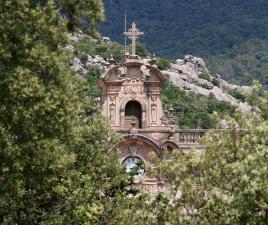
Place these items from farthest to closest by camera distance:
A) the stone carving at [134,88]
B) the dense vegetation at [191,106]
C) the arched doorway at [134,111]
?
the dense vegetation at [191,106], the arched doorway at [134,111], the stone carving at [134,88]

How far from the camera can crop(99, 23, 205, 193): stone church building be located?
156 feet

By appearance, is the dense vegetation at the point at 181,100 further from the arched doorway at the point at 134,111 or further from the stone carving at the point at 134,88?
the stone carving at the point at 134,88

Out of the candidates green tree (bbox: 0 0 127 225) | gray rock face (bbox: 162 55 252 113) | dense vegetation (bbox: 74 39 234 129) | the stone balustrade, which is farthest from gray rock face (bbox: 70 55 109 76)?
green tree (bbox: 0 0 127 225)

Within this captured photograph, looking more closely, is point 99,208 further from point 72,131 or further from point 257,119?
point 257,119

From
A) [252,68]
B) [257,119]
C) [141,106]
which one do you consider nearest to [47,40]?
Answer: [257,119]

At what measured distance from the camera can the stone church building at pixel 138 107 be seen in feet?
156

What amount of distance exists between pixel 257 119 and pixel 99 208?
847cm

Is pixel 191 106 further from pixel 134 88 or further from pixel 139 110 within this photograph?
pixel 134 88

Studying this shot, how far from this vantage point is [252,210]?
2197 centimetres

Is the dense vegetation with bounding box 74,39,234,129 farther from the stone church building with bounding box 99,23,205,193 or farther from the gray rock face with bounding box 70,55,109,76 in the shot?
the stone church building with bounding box 99,23,205,193

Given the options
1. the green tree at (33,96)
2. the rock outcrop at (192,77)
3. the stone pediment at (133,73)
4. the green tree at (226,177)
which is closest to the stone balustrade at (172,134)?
the stone pediment at (133,73)

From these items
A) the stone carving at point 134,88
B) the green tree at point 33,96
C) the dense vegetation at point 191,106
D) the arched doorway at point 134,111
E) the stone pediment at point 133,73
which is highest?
the dense vegetation at point 191,106

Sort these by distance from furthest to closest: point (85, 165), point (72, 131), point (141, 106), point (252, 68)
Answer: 1. point (252, 68)
2. point (141, 106)
3. point (85, 165)
4. point (72, 131)

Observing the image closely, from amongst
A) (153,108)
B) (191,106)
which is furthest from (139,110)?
(191,106)
